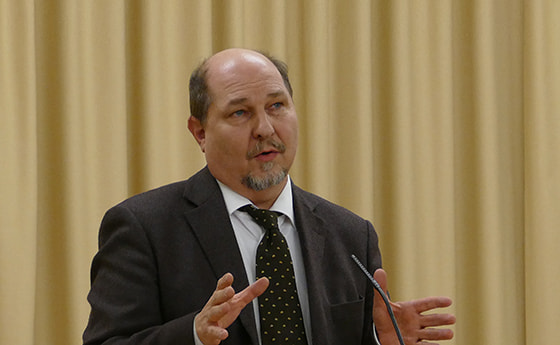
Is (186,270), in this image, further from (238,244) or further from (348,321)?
(348,321)

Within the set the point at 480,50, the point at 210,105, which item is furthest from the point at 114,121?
the point at 480,50

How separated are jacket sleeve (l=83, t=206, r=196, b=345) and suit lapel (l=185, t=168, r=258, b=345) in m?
0.14

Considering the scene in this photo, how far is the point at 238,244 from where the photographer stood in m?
2.00

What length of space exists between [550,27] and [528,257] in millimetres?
1060

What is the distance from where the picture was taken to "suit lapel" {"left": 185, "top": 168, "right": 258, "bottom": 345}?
190 centimetres

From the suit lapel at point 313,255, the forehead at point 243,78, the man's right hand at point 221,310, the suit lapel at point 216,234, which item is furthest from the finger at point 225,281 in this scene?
the forehead at point 243,78

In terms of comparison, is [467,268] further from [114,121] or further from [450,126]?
[114,121]

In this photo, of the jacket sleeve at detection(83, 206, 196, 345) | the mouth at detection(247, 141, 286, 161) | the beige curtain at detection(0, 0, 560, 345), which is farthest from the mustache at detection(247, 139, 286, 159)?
the beige curtain at detection(0, 0, 560, 345)

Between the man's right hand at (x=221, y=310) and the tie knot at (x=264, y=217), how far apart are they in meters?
0.38

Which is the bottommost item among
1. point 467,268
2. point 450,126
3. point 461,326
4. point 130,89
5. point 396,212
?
point 461,326

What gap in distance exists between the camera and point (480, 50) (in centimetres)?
346

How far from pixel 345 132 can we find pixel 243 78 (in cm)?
130

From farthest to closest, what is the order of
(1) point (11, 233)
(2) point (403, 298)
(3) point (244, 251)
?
(2) point (403, 298) → (1) point (11, 233) → (3) point (244, 251)

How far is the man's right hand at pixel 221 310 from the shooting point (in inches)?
62.7
